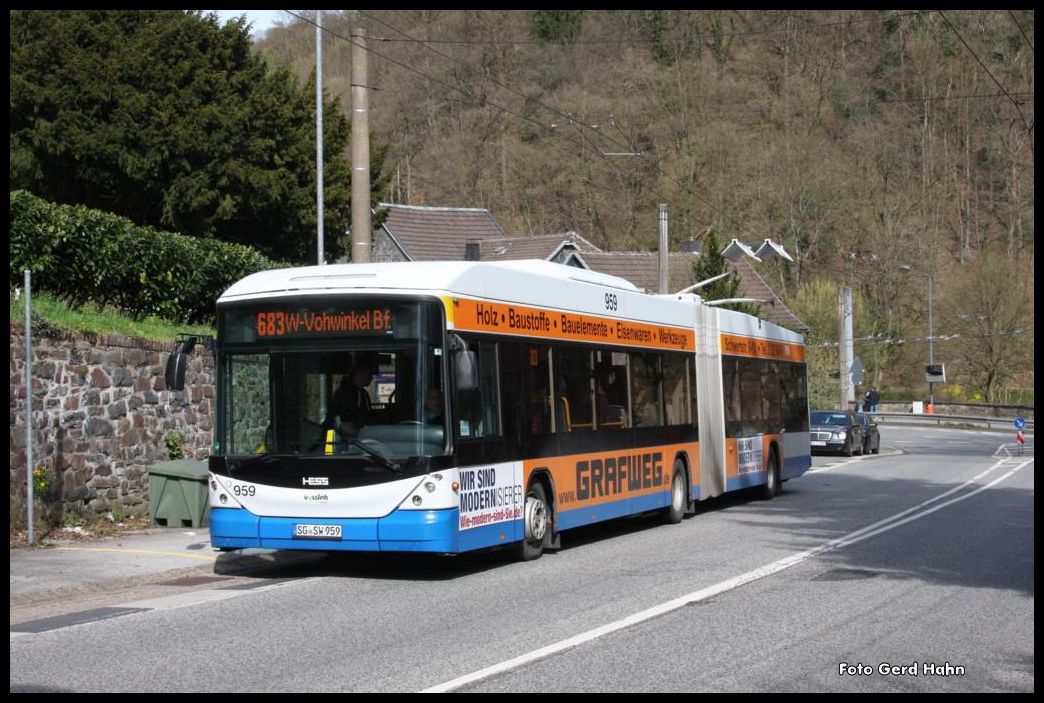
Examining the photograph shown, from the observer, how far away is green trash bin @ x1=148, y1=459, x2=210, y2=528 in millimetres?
17047

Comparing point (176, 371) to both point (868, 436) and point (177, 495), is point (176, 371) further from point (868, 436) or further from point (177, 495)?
point (868, 436)

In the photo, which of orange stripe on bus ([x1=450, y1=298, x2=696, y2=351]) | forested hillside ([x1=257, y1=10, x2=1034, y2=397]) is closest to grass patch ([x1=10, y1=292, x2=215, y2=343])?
orange stripe on bus ([x1=450, y1=298, x2=696, y2=351])

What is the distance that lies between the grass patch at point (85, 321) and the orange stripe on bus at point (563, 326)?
230 inches

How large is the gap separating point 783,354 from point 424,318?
14.0 meters

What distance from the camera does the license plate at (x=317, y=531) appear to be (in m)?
12.3

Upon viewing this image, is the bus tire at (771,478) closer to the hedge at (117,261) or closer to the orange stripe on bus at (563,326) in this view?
the orange stripe on bus at (563,326)

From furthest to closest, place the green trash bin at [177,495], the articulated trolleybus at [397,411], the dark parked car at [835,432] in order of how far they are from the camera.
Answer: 1. the dark parked car at [835,432]
2. the green trash bin at [177,495]
3. the articulated trolleybus at [397,411]

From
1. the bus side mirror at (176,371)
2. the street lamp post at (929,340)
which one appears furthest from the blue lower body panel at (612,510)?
the street lamp post at (929,340)

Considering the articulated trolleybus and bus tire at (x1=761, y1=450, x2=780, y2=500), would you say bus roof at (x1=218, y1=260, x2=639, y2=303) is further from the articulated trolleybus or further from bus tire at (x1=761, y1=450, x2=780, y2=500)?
bus tire at (x1=761, y1=450, x2=780, y2=500)

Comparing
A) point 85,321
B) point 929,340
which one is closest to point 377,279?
point 85,321

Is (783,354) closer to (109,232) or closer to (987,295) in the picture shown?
(109,232)

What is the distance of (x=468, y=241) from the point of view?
61.2m

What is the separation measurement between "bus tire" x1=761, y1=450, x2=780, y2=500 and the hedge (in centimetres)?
916

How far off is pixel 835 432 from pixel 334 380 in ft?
103
